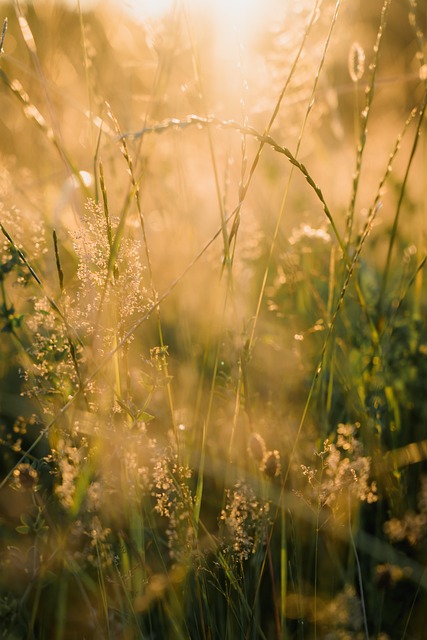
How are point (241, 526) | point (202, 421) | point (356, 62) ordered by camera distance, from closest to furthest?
1. point (241, 526)
2. point (356, 62)
3. point (202, 421)

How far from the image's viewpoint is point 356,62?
92 cm

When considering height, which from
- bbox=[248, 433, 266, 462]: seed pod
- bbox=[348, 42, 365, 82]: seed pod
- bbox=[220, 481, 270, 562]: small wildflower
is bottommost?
bbox=[220, 481, 270, 562]: small wildflower

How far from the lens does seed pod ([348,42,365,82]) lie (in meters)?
0.88

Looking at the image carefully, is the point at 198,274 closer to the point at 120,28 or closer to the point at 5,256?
the point at 5,256

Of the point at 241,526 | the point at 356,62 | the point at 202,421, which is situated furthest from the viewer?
the point at 202,421

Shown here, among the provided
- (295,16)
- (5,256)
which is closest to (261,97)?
(295,16)

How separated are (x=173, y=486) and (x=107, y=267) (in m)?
0.26

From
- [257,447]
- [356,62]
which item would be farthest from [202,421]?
[356,62]

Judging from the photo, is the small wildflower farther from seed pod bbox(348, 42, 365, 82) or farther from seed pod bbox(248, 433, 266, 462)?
seed pod bbox(348, 42, 365, 82)

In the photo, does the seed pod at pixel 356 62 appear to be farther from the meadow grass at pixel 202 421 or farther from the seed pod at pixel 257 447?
the seed pod at pixel 257 447

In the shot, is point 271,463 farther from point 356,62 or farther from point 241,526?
point 356,62

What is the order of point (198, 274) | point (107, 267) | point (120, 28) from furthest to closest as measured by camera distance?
point (120, 28)
point (198, 274)
point (107, 267)

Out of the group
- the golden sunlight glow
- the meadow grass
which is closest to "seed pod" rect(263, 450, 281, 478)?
the meadow grass

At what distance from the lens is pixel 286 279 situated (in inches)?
43.5
